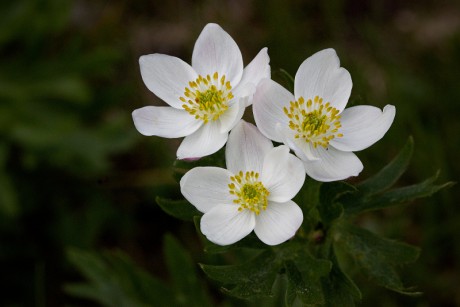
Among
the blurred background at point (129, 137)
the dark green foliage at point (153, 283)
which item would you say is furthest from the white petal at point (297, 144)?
the blurred background at point (129, 137)

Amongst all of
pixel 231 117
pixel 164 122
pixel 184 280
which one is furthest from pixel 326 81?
pixel 184 280

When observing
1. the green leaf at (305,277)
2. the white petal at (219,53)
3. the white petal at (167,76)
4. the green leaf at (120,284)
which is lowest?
the green leaf at (120,284)

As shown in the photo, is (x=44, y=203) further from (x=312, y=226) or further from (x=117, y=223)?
(x=312, y=226)

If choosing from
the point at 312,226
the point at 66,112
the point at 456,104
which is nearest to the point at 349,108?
the point at 312,226

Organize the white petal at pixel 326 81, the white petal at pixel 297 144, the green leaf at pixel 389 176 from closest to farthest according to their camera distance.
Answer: the white petal at pixel 297 144
the white petal at pixel 326 81
the green leaf at pixel 389 176

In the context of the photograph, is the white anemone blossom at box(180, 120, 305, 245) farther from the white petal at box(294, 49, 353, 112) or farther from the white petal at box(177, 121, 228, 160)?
the white petal at box(294, 49, 353, 112)

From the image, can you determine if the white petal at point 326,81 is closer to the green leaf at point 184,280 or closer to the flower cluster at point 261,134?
the flower cluster at point 261,134

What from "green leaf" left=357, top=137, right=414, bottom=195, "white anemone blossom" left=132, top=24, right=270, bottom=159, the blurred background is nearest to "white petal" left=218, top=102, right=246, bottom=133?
"white anemone blossom" left=132, top=24, right=270, bottom=159

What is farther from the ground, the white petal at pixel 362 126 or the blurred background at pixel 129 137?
the white petal at pixel 362 126
